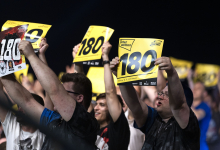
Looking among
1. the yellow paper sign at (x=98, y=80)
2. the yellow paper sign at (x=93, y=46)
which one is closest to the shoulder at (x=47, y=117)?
the yellow paper sign at (x=93, y=46)

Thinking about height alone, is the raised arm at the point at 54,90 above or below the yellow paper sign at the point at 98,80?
above

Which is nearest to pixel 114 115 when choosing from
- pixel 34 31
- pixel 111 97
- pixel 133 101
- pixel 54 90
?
pixel 111 97

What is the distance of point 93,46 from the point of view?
2385mm

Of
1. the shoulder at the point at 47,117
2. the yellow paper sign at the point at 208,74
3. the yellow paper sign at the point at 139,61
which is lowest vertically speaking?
the yellow paper sign at the point at 208,74

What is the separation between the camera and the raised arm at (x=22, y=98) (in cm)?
184

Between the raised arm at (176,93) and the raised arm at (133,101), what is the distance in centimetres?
36

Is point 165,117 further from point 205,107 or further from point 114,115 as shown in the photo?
point 205,107

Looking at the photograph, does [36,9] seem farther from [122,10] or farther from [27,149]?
[27,149]

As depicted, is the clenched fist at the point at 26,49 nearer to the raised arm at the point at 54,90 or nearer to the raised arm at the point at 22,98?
the raised arm at the point at 54,90

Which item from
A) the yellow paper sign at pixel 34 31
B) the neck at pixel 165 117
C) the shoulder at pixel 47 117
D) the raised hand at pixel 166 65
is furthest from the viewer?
the yellow paper sign at pixel 34 31

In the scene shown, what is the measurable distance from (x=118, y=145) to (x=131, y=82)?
65 cm

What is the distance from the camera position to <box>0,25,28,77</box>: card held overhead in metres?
1.81

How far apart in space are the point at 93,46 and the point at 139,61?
0.63 metres

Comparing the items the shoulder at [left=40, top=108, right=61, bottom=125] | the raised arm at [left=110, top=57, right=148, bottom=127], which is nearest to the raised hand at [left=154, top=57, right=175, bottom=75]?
the raised arm at [left=110, top=57, right=148, bottom=127]
